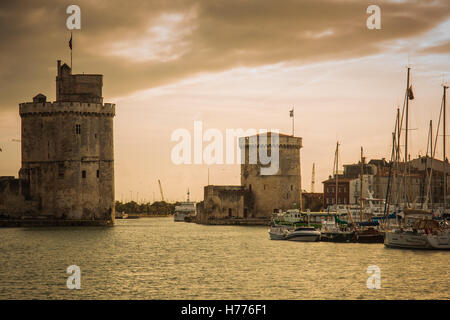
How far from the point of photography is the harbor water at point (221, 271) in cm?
2389

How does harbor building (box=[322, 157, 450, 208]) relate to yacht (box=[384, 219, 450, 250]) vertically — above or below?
above

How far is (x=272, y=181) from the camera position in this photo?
87438 millimetres

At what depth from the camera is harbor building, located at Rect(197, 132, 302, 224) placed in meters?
87.5

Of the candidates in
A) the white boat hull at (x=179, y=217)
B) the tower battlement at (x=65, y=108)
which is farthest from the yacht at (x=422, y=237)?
the white boat hull at (x=179, y=217)

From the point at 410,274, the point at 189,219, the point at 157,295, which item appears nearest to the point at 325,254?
the point at 410,274

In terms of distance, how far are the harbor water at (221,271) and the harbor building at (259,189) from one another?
40413 mm

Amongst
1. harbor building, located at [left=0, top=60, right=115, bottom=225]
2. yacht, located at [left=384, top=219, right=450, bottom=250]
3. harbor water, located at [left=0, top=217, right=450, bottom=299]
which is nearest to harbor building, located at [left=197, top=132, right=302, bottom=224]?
harbor building, located at [left=0, top=60, right=115, bottom=225]

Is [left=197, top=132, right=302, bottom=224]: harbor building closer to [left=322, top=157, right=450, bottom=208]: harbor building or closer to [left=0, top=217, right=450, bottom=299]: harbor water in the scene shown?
[left=322, top=157, right=450, bottom=208]: harbor building

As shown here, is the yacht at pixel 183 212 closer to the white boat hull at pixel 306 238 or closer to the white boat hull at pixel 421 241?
the white boat hull at pixel 306 238

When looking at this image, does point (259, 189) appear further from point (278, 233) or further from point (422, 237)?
point (422, 237)

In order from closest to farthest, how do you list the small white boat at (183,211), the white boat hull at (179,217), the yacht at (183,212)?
the white boat hull at (179,217), the yacht at (183,212), the small white boat at (183,211)

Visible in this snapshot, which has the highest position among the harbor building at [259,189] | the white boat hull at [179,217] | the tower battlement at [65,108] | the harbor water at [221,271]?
the tower battlement at [65,108]

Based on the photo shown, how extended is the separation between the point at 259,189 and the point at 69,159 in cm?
2687

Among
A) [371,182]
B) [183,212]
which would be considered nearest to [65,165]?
[371,182]
